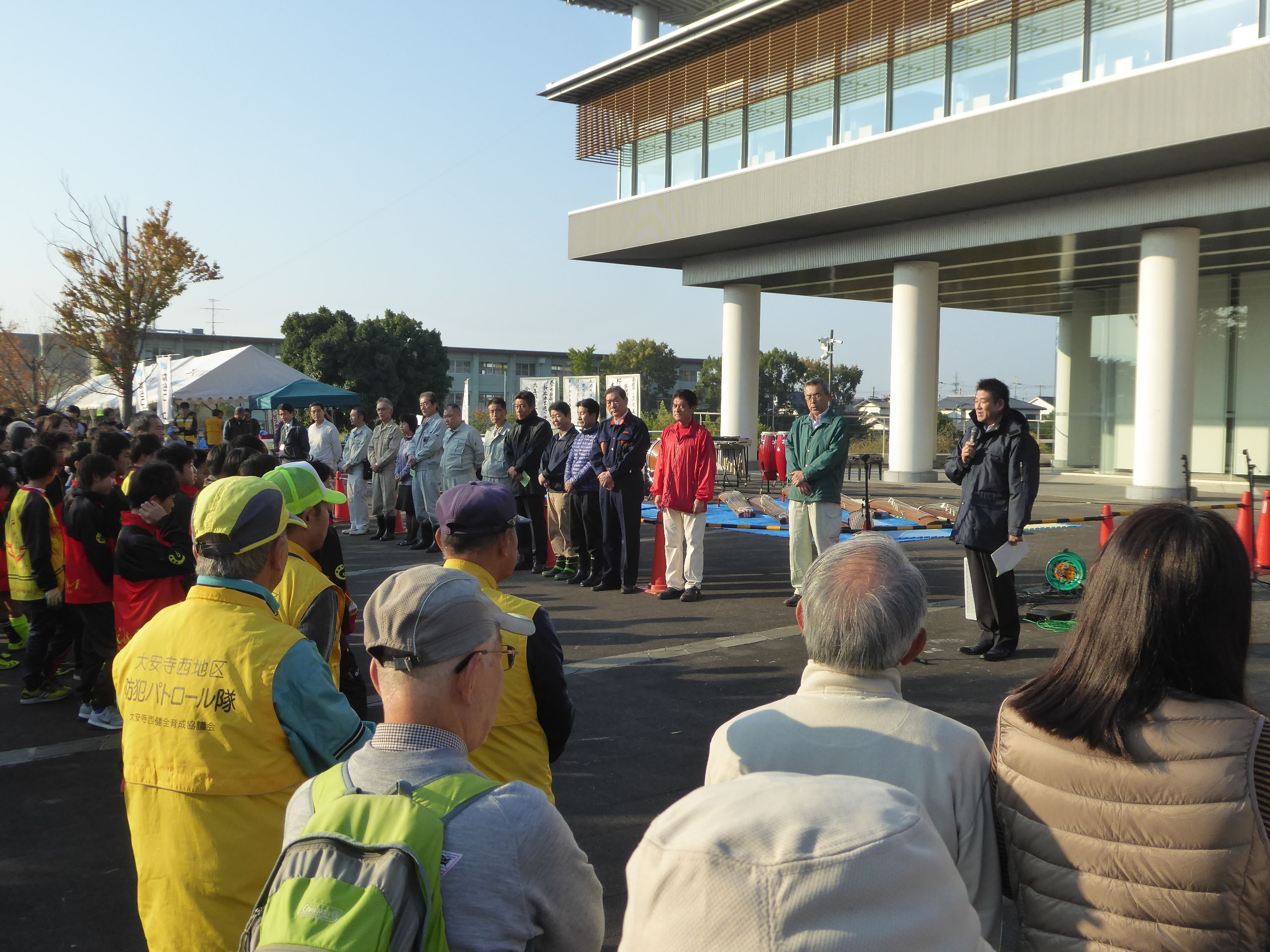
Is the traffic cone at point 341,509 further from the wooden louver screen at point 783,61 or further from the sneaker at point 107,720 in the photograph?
the wooden louver screen at point 783,61

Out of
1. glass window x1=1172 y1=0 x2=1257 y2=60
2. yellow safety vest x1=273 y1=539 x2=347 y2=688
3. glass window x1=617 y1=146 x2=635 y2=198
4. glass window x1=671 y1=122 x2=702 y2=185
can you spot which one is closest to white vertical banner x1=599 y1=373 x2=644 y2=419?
glass window x1=671 y1=122 x2=702 y2=185

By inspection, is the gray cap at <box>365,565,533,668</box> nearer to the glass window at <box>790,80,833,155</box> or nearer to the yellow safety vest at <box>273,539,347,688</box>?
the yellow safety vest at <box>273,539,347,688</box>

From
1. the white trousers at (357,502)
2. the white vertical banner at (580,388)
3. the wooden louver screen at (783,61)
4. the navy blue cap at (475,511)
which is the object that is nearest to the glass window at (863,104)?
the wooden louver screen at (783,61)

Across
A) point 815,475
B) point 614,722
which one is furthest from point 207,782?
point 815,475

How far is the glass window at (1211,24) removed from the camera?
16.8 m

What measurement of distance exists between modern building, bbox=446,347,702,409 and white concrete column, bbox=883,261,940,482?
7017cm

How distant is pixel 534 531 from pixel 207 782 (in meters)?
9.74

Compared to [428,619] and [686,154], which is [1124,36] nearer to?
[686,154]

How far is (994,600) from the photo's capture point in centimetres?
745

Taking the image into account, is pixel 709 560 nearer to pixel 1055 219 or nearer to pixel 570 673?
pixel 570 673

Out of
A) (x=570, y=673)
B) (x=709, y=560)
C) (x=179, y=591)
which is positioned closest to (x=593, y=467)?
(x=709, y=560)

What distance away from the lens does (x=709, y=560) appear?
491 inches

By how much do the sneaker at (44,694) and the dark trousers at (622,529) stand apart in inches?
207

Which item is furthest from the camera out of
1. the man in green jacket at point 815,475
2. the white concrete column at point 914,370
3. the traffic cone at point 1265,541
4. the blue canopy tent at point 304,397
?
the white concrete column at point 914,370
